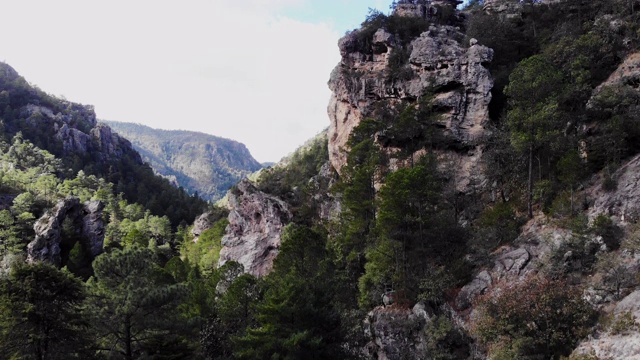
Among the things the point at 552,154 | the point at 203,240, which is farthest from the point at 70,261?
the point at 552,154

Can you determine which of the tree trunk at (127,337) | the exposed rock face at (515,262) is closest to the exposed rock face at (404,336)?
the exposed rock face at (515,262)

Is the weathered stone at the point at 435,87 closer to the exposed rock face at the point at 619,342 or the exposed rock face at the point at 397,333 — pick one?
the exposed rock face at the point at 397,333

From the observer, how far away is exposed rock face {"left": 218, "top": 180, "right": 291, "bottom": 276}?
174 feet

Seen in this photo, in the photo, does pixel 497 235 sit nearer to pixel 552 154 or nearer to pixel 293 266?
pixel 552 154

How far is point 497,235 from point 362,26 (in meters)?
38.8

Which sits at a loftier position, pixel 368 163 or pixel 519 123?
pixel 519 123

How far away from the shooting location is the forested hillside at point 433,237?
17625 mm

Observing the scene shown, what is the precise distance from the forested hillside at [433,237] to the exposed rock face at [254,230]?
0.30 m

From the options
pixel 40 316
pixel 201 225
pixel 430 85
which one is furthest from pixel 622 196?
pixel 201 225

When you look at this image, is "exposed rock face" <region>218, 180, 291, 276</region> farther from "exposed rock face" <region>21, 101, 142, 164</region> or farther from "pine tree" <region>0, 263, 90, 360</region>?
"exposed rock face" <region>21, 101, 142, 164</region>

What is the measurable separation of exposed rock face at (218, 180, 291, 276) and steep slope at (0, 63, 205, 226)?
5163cm

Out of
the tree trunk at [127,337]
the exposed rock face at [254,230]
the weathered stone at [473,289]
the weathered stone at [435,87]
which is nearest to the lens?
the tree trunk at [127,337]

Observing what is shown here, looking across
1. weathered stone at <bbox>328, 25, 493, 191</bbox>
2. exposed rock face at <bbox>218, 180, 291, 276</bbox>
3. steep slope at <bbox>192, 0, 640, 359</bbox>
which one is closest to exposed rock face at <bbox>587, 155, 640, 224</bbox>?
steep slope at <bbox>192, 0, 640, 359</bbox>

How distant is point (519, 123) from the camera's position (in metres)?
30.2
